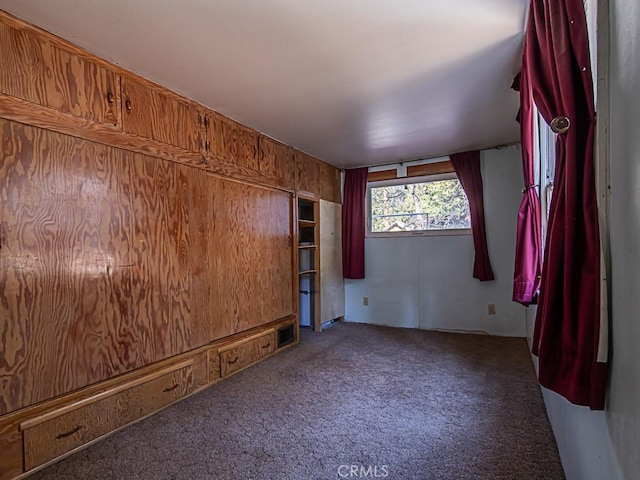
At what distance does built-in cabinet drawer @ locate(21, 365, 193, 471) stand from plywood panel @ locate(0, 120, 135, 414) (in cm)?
14

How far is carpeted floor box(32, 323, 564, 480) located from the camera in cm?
165

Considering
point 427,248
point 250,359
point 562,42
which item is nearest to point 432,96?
point 562,42

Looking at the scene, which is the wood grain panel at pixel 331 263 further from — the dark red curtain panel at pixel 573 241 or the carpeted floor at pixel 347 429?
the dark red curtain panel at pixel 573 241

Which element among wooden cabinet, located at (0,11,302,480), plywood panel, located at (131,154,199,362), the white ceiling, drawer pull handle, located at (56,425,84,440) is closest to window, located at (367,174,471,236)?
the white ceiling

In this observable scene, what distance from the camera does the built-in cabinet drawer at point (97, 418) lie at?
1.69 meters

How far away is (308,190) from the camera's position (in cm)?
416

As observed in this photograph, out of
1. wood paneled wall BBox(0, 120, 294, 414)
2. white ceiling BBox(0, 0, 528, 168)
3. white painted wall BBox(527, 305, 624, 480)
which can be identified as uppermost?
white ceiling BBox(0, 0, 528, 168)

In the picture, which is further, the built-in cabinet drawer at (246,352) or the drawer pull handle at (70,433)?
the built-in cabinet drawer at (246,352)

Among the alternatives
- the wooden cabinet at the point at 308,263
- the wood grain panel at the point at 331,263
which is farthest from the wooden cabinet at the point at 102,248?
the wood grain panel at the point at 331,263

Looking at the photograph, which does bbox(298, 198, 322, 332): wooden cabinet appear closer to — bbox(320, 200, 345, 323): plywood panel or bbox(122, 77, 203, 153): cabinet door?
bbox(320, 200, 345, 323): plywood panel

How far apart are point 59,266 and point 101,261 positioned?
21 centimetres

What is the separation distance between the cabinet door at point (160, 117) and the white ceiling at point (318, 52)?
104 millimetres

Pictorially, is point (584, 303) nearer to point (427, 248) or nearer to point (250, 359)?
point (250, 359)

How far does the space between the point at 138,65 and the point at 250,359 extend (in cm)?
241
